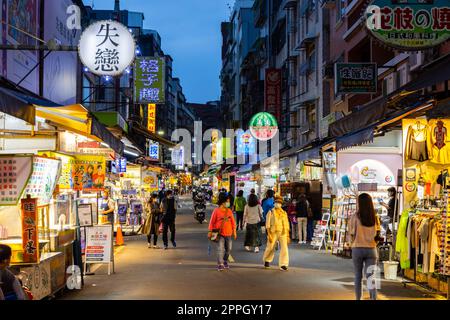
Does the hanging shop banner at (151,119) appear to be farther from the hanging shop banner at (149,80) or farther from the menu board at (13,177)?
the menu board at (13,177)

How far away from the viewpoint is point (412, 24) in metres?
13.6

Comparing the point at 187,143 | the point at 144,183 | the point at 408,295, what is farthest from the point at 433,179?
the point at 187,143

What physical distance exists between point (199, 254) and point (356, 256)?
9.50 m

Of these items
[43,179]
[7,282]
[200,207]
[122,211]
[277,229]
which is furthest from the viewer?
[200,207]

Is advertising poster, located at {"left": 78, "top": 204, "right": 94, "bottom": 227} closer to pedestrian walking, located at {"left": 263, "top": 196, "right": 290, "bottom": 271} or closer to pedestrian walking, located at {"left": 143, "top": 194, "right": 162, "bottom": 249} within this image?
pedestrian walking, located at {"left": 263, "top": 196, "right": 290, "bottom": 271}

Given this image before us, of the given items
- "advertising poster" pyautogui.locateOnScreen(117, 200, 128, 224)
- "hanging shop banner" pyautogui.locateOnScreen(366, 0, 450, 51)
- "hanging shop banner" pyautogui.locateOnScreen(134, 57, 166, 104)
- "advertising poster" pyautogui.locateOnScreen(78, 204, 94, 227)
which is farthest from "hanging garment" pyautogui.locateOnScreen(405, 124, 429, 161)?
"hanging shop banner" pyautogui.locateOnScreen(134, 57, 166, 104)

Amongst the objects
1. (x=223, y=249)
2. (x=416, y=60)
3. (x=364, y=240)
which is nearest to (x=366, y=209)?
(x=364, y=240)

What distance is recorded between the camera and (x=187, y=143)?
5032 inches

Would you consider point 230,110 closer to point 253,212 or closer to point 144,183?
point 144,183

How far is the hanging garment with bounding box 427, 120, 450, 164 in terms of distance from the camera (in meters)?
12.8

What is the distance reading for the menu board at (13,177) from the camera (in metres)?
9.60

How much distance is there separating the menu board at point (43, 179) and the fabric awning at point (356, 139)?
21.6 feet

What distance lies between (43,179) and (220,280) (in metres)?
4.58

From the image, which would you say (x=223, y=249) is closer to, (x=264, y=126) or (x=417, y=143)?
(x=417, y=143)
